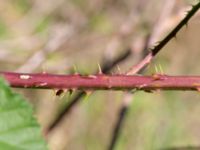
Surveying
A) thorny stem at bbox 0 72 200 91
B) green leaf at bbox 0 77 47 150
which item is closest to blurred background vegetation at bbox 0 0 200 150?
thorny stem at bbox 0 72 200 91

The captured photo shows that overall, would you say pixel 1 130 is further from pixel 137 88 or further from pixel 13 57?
pixel 13 57

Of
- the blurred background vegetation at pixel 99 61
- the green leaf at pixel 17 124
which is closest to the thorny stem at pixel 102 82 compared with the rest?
the green leaf at pixel 17 124

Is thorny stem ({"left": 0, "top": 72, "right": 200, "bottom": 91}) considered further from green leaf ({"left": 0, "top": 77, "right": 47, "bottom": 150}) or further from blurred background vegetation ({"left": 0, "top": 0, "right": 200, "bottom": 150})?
blurred background vegetation ({"left": 0, "top": 0, "right": 200, "bottom": 150})

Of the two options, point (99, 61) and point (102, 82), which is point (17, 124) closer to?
point (102, 82)

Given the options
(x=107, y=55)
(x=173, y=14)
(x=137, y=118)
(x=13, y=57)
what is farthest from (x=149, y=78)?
(x=137, y=118)

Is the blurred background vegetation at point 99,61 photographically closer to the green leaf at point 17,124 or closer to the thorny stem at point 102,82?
the thorny stem at point 102,82

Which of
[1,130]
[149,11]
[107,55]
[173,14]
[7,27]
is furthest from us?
[7,27]
